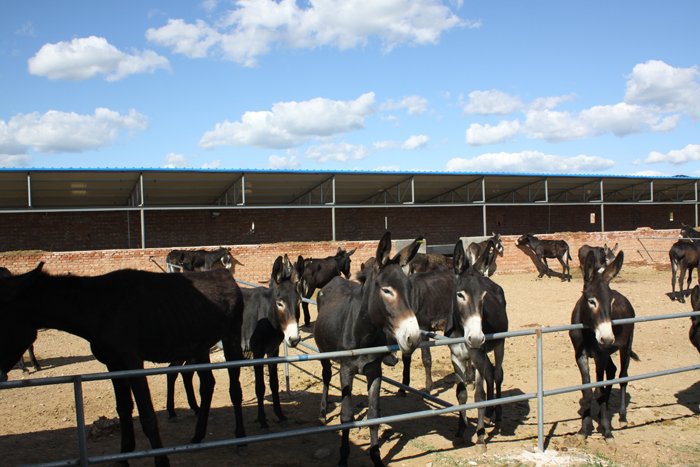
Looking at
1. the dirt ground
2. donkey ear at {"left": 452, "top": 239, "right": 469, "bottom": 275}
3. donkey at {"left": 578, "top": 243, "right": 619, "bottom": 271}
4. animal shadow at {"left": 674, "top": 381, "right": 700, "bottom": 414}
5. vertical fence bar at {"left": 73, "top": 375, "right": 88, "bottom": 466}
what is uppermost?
donkey ear at {"left": 452, "top": 239, "right": 469, "bottom": 275}

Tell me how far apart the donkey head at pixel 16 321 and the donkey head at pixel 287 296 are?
2471mm

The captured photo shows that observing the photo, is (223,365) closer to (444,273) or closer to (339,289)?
(339,289)

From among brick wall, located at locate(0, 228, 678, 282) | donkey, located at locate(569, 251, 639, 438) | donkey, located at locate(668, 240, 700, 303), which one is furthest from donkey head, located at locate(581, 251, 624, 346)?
donkey, located at locate(668, 240, 700, 303)

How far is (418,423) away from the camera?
6.12 m

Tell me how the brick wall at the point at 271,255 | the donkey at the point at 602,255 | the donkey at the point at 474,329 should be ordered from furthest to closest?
the brick wall at the point at 271,255
the donkey at the point at 602,255
the donkey at the point at 474,329

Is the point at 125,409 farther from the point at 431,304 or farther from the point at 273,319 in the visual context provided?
the point at 431,304

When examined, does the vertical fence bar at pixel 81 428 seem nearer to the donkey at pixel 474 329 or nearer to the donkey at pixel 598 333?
the donkey at pixel 474 329

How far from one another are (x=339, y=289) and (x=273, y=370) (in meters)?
1.24

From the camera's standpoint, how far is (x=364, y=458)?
5.03 metres

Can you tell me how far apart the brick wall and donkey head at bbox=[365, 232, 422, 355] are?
10.8 metres

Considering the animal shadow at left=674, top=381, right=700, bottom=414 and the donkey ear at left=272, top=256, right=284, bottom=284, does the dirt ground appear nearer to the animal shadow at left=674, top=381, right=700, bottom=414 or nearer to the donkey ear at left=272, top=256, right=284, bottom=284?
the animal shadow at left=674, top=381, right=700, bottom=414

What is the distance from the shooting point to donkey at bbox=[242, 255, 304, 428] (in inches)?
233

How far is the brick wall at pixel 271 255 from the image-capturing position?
16688 mm

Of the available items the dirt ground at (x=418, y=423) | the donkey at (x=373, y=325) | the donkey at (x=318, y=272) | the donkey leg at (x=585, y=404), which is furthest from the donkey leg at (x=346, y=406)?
the donkey at (x=318, y=272)
